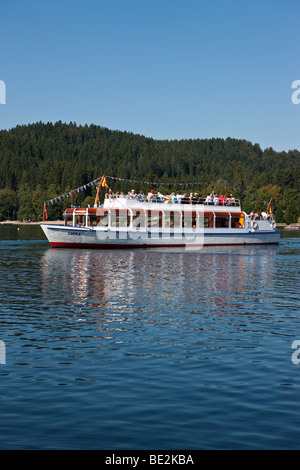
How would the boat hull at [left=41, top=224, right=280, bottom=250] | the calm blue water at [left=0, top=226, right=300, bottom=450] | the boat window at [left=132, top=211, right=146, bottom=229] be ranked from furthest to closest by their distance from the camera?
the boat window at [left=132, top=211, right=146, bottom=229] → the boat hull at [left=41, top=224, right=280, bottom=250] → the calm blue water at [left=0, top=226, right=300, bottom=450]

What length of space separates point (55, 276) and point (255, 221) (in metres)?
41.9

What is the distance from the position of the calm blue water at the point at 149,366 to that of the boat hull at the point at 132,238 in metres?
28.3

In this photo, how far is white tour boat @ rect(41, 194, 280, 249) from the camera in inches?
2474

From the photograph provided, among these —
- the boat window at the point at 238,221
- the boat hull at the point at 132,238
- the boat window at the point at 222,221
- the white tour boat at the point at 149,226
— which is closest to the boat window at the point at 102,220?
the white tour boat at the point at 149,226

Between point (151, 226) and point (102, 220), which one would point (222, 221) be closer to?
point (151, 226)

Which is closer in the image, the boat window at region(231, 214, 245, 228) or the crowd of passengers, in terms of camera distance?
the crowd of passengers

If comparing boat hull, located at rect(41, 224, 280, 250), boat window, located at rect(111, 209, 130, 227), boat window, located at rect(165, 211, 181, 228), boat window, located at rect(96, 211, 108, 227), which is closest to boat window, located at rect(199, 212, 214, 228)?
boat hull, located at rect(41, 224, 280, 250)

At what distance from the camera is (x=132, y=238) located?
64312mm

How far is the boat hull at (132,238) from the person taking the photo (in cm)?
6241

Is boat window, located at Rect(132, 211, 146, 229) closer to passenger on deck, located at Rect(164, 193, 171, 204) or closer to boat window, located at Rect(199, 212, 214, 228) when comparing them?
passenger on deck, located at Rect(164, 193, 171, 204)

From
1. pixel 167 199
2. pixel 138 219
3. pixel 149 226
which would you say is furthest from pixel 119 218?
pixel 167 199

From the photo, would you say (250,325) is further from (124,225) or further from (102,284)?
(124,225)

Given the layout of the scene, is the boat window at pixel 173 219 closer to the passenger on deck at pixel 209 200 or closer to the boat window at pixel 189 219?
the boat window at pixel 189 219

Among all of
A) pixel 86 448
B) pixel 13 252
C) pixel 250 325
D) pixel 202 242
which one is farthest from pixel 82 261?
pixel 86 448
